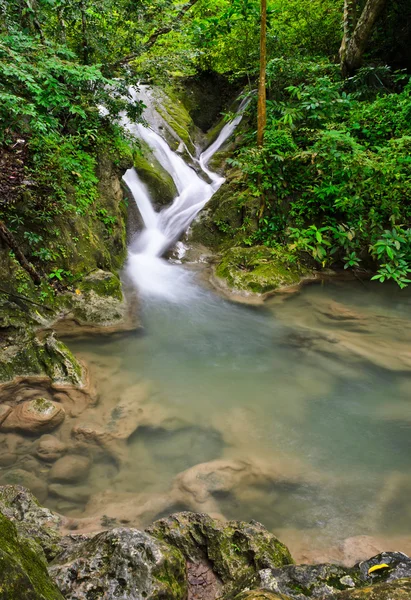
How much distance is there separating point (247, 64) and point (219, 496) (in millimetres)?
12088

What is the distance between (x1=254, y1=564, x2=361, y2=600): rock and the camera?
1.94 m

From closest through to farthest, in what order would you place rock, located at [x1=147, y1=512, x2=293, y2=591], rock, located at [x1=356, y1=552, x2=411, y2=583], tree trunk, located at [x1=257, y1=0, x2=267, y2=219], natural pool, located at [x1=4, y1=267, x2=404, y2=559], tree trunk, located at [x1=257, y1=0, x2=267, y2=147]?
rock, located at [x1=356, y1=552, x2=411, y2=583], rock, located at [x1=147, y1=512, x2=293, y2=591], natural pool, located at [x1=4, y1=267, x2=404, y2=559], tree trunk, located at [x1=257, y1=0, x2=267, y2=147], tree trunk, located at [x1=257, y1=0, x2=267, y2=219]

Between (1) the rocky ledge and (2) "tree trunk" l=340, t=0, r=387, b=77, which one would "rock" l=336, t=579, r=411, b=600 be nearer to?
(1) the rocky ledge

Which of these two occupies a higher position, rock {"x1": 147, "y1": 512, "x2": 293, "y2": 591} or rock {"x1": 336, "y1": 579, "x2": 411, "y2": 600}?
rock {"x1": 336, "y1": 579, "x2": 411, "y2": 600}

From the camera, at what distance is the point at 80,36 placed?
290 inches

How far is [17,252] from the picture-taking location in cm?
519

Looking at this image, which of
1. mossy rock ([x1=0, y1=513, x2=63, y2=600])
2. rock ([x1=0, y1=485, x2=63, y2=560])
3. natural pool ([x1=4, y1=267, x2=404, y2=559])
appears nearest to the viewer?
mossy rock ([x1=0, y1=513, x2=63, y2=600])

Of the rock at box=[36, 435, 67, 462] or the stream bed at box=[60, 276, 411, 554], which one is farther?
the rock at box=[36, 435, 67, 462]

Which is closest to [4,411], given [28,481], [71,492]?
[28,481]

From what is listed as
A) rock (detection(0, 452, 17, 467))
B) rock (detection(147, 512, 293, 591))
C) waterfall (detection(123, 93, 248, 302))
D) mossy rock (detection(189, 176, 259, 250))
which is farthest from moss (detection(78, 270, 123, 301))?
rock (detection(147, 512, 293, 591))

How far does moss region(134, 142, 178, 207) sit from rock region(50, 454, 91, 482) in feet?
22.3

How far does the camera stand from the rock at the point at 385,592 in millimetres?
1433

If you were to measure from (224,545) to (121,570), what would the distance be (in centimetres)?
82

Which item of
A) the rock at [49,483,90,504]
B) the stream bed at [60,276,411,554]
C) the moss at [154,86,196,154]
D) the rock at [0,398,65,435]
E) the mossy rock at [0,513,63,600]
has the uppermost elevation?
the moss at [154,86,196,154]
